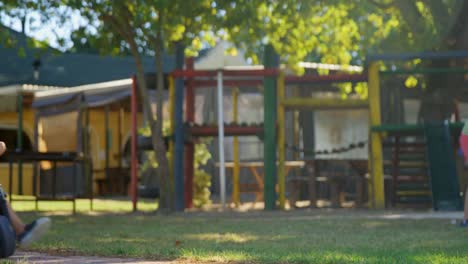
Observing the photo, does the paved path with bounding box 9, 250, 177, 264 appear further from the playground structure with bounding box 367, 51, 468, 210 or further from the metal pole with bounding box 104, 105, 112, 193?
the metal pole with bounding box 104, 105, 112, 193

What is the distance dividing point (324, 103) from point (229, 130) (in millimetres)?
1409

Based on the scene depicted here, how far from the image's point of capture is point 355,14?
50.0 feet

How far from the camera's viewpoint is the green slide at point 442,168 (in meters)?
12.5

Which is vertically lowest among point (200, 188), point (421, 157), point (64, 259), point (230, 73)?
point (64, 259)

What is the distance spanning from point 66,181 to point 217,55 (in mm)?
7775

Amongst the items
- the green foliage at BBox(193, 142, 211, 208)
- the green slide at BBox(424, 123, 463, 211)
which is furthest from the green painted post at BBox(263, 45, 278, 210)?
the green slide at BBox(424, 123, 463, 211)

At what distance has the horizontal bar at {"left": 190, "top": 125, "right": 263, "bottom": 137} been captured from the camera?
44.9 feet

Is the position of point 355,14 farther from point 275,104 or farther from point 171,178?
point 171,178

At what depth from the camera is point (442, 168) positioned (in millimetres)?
12781

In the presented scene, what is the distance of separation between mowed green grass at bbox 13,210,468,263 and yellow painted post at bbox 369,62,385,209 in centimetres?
123

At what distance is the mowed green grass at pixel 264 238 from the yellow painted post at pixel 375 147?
1.23 m

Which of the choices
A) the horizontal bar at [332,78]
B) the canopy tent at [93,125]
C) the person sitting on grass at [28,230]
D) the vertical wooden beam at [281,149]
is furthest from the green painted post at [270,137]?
the person sitting on grass at [28,230]

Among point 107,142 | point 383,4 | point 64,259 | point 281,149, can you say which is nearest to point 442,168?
point 281,149

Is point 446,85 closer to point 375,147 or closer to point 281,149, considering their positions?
point 375,147
